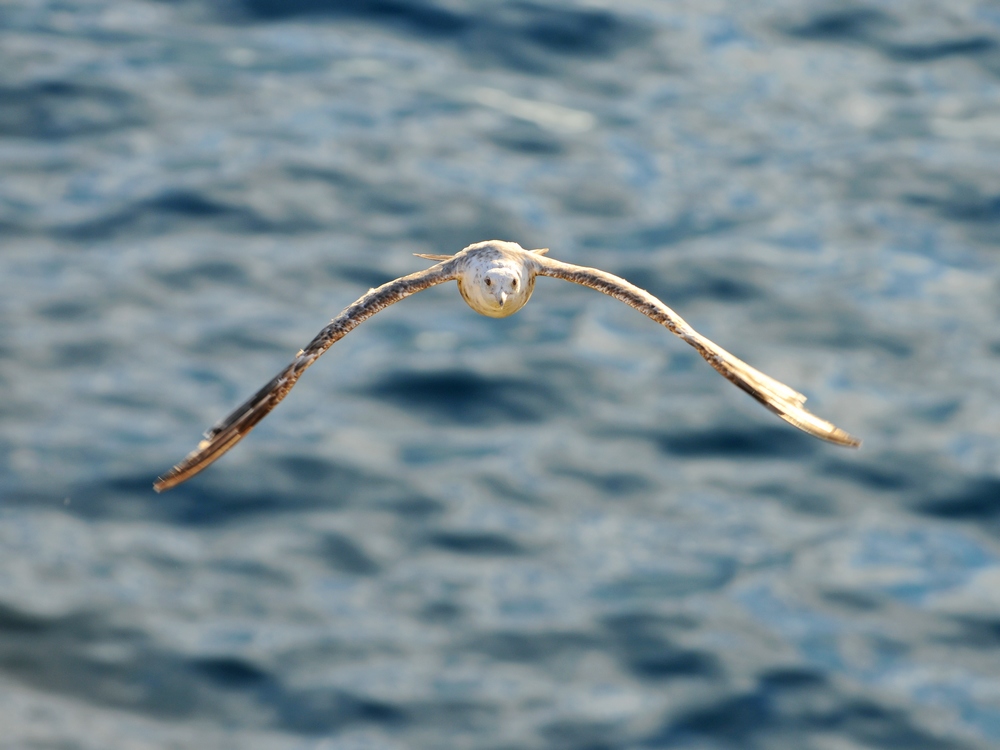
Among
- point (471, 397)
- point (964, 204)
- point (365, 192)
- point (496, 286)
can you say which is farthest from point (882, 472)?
point (496, 286)

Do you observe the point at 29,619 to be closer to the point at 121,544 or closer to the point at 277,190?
the point at 121,544

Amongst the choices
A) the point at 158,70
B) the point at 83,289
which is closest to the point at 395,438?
the point at 83,289

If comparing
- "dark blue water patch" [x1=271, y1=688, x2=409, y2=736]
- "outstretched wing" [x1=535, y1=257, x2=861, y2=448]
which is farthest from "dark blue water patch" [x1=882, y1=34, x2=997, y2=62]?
"outstretched wing" [x1=535, y1=257, x2=861, y2=448]

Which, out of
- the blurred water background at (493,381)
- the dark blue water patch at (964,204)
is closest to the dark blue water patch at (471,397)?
the blurred water background at (493,381)

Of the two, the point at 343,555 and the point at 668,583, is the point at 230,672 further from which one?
the point at 668,583

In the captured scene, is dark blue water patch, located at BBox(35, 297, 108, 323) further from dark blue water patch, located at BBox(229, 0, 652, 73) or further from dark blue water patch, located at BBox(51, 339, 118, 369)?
dark blue water patch, located at BBox(229, 0, 652, 73)

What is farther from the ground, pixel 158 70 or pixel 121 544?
pixel 158 70
